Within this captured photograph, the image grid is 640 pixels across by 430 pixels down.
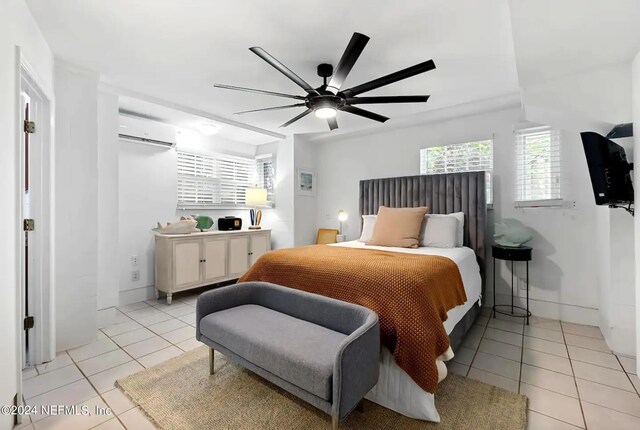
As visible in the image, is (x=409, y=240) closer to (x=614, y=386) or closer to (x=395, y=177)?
(x=395, y=177)

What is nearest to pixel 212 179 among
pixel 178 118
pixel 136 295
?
pixel 178 118

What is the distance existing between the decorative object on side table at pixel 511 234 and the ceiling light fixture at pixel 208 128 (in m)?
3.85

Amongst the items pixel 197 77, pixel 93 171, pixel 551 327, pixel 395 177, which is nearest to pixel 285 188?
pixel 395 177

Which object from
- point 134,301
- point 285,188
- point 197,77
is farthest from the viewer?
point 285,188

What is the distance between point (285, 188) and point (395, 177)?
1.86 meters

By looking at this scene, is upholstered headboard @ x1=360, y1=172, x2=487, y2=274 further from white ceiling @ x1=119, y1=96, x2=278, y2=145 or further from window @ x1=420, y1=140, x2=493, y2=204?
white ceiling @ x1=119, y1=96, x2=278, y2=145

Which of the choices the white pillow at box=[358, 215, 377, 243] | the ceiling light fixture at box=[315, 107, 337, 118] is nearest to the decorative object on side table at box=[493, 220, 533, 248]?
the white pillow at box=[358, 215, 377, 243]

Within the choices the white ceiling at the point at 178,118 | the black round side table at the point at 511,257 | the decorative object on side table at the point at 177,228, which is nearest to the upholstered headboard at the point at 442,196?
the black round side table at the point at 511,257

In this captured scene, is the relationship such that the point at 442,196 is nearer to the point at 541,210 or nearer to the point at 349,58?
the point at 541,210

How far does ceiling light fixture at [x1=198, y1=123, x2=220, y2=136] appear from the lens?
→ 4.11 m

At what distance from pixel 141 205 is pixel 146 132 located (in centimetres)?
94

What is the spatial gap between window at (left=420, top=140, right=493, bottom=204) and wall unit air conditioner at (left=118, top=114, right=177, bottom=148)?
3489mm

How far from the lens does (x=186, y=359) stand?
228 centimetres

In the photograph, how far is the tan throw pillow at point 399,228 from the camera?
3.23m
